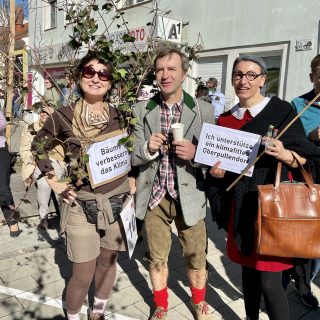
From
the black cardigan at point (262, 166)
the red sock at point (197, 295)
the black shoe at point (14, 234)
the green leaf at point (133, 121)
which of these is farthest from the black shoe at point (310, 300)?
the black shoe at point (14, 234)

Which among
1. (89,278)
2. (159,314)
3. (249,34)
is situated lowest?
(159,314)

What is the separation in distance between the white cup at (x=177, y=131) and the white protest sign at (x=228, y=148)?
0.13m

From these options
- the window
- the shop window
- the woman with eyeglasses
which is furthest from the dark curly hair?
the window

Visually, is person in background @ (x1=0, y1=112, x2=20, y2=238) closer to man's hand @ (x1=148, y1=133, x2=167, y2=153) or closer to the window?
man's hand @ (x1=148, y1=133, x2=167, y2=153)

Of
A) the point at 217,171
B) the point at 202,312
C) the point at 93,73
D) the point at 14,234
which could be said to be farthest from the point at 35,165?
the point at 202,312

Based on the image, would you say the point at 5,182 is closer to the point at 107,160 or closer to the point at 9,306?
the point at 9,306

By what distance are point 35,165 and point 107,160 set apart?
1.07 m

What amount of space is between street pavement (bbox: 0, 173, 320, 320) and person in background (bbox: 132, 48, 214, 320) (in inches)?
22.3

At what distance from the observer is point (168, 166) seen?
2.50m

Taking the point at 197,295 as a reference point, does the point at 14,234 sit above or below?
below

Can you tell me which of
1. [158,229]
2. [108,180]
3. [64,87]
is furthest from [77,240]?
[64,87]

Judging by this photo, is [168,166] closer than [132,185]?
Yes

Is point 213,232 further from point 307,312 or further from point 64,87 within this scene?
point 64,87

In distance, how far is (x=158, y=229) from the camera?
263cm
